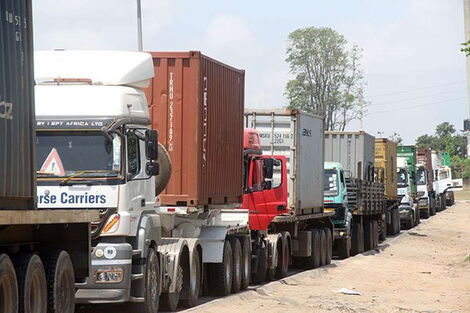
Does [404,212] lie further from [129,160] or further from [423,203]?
[129,160]

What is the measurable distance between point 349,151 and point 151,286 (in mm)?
21073

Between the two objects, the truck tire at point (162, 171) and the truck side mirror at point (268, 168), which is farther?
the truck side mirror at point (268, 168)

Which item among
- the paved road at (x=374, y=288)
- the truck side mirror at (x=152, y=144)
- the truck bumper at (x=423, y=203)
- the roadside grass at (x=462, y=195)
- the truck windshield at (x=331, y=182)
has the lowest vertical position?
the paved road at (x=374, y=288)

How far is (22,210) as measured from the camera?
1000 centimetres

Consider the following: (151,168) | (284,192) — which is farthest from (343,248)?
(151,168)

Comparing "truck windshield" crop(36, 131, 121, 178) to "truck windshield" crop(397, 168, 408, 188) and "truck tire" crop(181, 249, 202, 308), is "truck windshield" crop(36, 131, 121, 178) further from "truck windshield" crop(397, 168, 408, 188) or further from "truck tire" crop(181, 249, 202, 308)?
"truck windshield" crop(397, 168, 408, 188)

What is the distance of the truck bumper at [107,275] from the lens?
1391cm

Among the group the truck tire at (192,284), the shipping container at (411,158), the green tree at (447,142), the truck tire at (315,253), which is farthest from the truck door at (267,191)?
the green tree at (447,142)

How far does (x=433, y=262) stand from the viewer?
106ft

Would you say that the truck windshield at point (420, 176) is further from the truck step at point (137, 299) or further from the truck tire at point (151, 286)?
the truck step at point (137, 299)

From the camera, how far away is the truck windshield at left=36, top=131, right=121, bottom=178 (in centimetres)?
1366

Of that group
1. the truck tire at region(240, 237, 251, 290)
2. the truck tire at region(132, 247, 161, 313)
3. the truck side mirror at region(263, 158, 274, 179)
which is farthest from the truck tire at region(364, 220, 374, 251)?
the truck tire at region(132, 247, 161, 313)

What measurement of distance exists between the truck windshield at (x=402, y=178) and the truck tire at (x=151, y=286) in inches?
1384

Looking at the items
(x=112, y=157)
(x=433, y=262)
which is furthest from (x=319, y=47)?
(x=112, y=157)
